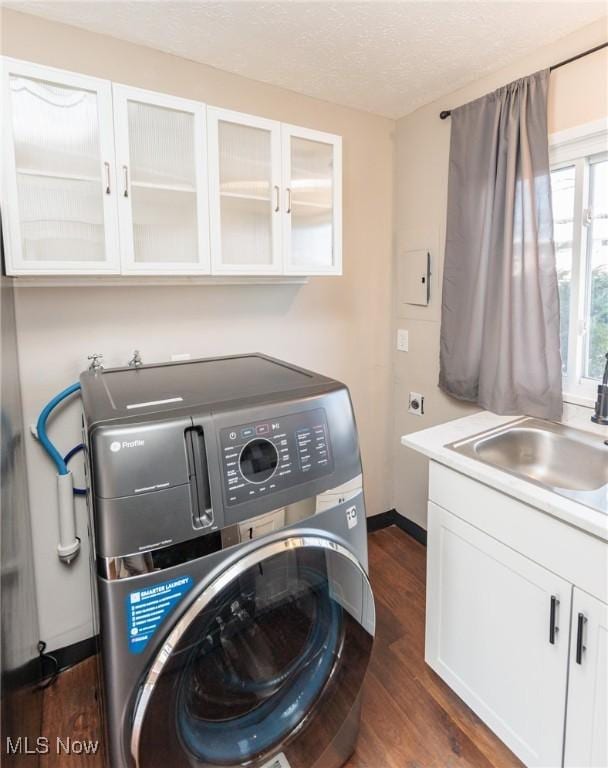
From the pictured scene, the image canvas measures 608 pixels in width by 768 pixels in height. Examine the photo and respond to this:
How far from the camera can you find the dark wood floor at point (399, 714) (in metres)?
1.42

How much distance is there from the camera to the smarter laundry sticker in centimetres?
89

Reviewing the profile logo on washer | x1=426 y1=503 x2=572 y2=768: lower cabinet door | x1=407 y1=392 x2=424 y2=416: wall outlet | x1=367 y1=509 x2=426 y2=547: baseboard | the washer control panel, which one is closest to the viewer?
the profile logo on washer

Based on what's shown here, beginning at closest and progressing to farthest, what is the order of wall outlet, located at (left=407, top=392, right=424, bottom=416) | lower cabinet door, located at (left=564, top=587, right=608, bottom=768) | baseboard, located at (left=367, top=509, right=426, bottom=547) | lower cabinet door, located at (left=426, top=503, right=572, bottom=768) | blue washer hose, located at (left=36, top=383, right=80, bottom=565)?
lower cabinet door, located at (left=564, top=587, right=608, bottom=768) < lower cabinet door, located at (left=426, top=503, right=572, bottom=768) < blue washer hose, located at (left=36, top=383, right=80, bottom=565) < wall outlet, located at (left=407, top=392, right=424, bottom=416) < baseboard, located at (left=367, top=509, right=426, bottom=547)

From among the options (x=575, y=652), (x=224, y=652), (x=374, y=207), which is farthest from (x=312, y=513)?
(x=374, y=207)

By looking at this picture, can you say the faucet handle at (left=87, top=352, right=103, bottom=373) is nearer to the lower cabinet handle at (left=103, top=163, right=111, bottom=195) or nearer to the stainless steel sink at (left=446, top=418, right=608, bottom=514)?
the lower cabinet handle at (left=103, top=163, right=111, bottom=195)

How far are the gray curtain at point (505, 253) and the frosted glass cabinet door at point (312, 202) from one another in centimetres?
58

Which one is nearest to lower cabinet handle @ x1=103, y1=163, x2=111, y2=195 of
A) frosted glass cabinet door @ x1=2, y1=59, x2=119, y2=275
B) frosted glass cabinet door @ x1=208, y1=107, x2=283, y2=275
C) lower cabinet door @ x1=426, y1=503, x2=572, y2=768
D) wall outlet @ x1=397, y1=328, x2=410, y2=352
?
frosted glass cabinet door @ x1=2, y1=59, x2=119, y2=275

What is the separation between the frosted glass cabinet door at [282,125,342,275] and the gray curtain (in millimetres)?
585

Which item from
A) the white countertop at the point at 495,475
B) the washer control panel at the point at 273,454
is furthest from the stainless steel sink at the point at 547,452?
the washer control panel at the point at 273,454

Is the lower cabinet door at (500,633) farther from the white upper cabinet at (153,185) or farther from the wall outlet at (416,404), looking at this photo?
the white upper cabinet at (153,185)

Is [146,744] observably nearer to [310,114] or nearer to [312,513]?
[312,513]

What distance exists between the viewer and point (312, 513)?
1109 millimetres

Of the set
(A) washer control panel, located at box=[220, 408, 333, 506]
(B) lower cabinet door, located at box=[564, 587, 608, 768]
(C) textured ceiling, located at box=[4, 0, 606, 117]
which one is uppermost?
(C) textured ceiling, located at box=[4, 0, 606, 117]
